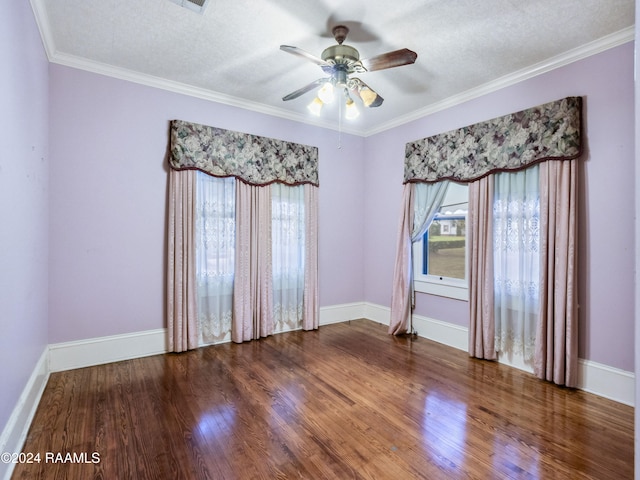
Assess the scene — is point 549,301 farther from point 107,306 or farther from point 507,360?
point 107,306

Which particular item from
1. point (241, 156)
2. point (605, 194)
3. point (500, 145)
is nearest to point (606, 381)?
point (605, 194)

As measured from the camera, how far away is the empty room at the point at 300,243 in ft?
6.43

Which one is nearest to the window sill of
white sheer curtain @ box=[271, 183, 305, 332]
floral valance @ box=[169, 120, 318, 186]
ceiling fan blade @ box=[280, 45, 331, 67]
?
white sheer curtain @ box=[271, 183, 305, 332]

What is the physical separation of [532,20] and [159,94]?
11.1ft

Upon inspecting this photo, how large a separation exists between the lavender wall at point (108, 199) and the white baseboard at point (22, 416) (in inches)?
20.1

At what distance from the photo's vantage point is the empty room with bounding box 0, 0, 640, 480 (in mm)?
1960

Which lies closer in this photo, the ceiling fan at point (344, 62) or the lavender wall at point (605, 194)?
the ceiling fan at point (344, 62)

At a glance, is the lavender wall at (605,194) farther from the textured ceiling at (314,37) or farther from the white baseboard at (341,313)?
the white baseboard at (341,313)

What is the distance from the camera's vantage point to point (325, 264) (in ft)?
15.2

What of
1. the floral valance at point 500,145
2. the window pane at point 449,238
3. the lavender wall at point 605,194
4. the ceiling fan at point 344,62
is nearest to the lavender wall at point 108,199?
the ceiling fan at point 344,62

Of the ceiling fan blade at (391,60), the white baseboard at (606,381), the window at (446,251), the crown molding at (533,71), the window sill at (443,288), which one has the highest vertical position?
the crown molding at (533,71)

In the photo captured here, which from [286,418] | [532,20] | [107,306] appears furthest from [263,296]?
[532,20]

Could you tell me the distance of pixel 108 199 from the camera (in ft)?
10.3

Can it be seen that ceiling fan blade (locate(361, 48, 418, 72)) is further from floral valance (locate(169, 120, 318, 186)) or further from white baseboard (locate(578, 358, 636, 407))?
white baseboard (locate(578, 358, 636, 407))
